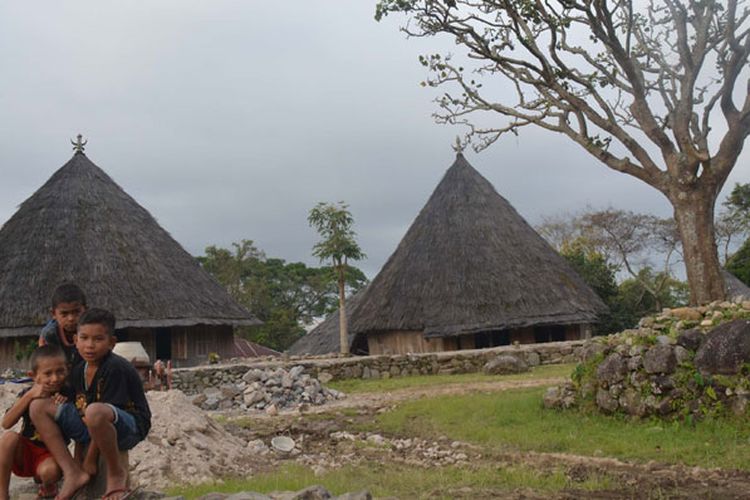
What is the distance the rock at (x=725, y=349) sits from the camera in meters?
7.75

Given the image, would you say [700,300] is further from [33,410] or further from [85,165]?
[85,165]

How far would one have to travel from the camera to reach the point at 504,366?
16047 millimetres

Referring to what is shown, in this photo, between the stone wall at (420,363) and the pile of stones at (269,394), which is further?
the stone wall at (420,363)

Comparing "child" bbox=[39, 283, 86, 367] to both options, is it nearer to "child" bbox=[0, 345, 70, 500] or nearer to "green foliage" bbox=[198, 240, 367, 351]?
"child" bbox=[0, 345, 70, 500]

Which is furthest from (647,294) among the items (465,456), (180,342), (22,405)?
(22,405)

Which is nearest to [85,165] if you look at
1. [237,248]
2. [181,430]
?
[181,430]

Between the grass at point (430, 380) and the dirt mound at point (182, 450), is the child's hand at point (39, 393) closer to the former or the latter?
the dirt mound at point (182, 450)

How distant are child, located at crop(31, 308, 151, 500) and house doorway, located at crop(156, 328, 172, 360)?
17.0m

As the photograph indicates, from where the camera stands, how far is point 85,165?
76.2ft

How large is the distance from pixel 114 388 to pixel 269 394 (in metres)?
9.96

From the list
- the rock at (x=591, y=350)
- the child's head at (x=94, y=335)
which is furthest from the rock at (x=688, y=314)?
the child's head at (x=94, y=335)

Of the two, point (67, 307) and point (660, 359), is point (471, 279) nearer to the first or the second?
point (660, 359)

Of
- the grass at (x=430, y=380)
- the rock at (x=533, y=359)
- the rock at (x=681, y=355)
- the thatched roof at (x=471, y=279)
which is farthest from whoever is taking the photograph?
the thatched roof at (x=471, y=279)

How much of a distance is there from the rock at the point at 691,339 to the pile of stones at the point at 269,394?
6972 mm
